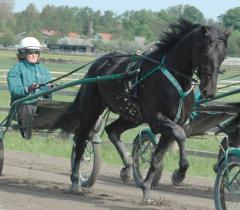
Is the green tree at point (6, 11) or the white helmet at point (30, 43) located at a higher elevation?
the white helmet at point (30, 43)

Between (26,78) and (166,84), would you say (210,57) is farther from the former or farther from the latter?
(26,78)

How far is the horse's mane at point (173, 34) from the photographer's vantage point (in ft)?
25.0

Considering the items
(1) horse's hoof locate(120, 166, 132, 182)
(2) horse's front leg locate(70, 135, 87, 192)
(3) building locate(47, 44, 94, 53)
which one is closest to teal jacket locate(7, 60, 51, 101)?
(2) horse's front leg locate(70, 135, 87, 192)

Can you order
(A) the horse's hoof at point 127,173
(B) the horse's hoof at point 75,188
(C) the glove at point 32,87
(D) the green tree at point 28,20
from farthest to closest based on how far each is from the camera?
(D) the green tree at point 28,20 < (C) the glove at point 32,87 < (A) the horse's hoof at point 127,173 < (B) the horse's hoof at point 75,188

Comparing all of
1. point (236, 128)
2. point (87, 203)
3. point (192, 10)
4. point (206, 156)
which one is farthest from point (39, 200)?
point (192, 10)

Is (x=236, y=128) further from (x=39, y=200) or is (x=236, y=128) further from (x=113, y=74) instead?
(x=39, y=200)

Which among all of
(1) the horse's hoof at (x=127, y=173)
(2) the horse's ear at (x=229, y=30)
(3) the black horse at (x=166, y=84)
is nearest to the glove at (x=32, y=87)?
(3) the black horse at (x=166, y=84)

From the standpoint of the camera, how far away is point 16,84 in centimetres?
937

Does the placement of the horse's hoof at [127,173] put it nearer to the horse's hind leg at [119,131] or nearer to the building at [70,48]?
the horse's hind leg at [119,131]

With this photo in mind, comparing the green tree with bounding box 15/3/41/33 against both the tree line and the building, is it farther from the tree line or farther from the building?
the building

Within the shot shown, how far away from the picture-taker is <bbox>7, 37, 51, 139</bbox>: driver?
30.5 feet

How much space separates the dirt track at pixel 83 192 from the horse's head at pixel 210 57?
136 centimetres

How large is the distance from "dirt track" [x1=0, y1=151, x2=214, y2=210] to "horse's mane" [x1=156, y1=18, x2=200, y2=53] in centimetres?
162

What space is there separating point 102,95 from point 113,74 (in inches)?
13.5
